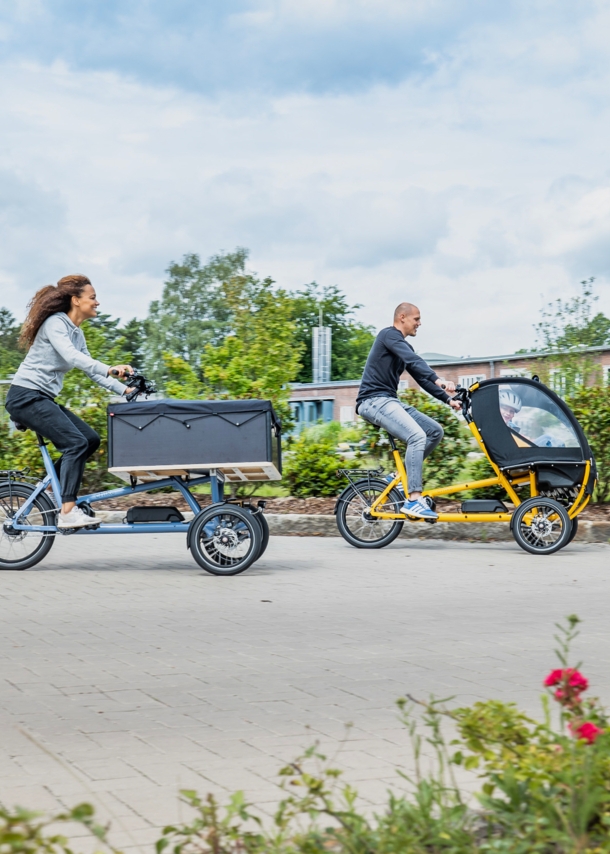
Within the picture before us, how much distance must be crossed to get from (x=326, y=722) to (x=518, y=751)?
1.59 m

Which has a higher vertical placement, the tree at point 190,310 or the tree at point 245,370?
the tree at point 190,310

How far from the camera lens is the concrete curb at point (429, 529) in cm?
1112

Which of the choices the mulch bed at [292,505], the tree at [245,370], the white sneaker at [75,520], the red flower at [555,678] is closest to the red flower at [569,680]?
the red flower at [555,678]

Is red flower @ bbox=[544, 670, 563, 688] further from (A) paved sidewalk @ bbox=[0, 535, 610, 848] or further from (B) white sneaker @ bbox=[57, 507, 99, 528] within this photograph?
(B) white sneaker @ bbox=[57, 507, 99, 528]

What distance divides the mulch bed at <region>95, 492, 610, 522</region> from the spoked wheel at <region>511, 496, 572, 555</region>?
120 centimetres

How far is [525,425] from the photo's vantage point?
10352 millimetres

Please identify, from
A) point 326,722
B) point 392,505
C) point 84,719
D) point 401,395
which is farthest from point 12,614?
point 401,395

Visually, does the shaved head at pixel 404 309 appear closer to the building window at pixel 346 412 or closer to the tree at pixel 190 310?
the building window at pixel 346 412

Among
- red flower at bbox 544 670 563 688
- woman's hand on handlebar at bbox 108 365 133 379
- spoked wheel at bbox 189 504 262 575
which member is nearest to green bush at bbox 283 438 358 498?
spoked wheel at bbox 189 504 262 575

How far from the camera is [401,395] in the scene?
495 inches

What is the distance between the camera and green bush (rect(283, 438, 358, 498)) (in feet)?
42.3

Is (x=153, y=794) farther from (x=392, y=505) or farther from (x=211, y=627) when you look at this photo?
(x=392, y=505)

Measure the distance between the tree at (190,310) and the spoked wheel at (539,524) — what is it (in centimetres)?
7204

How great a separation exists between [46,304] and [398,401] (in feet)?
11.3
